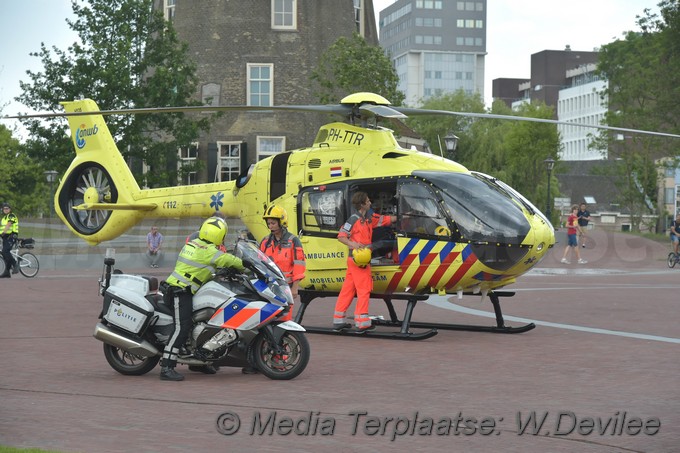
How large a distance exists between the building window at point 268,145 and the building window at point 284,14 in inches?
202

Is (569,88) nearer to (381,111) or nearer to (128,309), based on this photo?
(381,111)

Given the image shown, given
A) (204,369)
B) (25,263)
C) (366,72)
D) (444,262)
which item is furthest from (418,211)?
(366,72)

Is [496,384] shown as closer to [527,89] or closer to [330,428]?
[330,428]

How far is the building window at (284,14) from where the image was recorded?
1948 inches

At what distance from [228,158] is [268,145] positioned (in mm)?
1953

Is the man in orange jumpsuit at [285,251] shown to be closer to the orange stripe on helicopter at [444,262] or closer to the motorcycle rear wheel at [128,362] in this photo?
the orange stripe on helicopter at [444,262]

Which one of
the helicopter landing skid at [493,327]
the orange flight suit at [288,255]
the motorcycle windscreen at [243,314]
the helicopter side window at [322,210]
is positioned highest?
the helicopter side window at [322,210]

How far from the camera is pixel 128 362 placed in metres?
10.9

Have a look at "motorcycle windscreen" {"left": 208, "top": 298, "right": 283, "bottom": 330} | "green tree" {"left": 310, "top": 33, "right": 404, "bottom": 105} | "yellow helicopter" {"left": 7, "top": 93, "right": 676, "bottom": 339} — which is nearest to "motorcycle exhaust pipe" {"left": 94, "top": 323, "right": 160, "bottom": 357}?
"motorcycle windscreen" {"left": 208, "top": 298, "right": 283, "bottom": 330}

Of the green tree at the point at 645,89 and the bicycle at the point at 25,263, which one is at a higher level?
the green tree at the point at 645,89

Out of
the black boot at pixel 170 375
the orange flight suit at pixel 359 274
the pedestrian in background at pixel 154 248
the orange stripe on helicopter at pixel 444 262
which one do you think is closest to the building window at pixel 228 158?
the pedestrian in background at pixel 154 248

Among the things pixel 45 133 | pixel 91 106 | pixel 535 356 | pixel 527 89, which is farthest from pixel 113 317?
pixel 527 89

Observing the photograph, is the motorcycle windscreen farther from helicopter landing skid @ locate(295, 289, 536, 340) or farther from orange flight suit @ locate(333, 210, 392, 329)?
helicopter landing skid @ locate(295, 289, 536, 340)

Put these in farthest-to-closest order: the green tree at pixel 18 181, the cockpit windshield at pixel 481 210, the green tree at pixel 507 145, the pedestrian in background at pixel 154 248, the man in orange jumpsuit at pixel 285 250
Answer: the green tree at pixel 507 145 < the green tree at pixel 18 181 < the pedestrian in background at pixel 154 248 < the cockpit windshield at pixel 481 210 < the man in orange jumpsuit at pixel 285 250
